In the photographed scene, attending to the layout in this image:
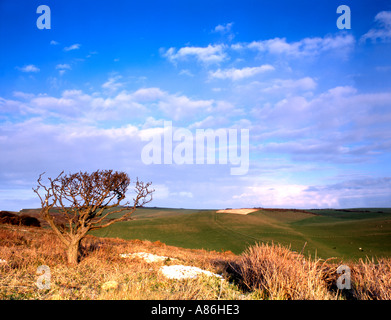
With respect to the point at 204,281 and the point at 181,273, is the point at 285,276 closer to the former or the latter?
the point at 204,281

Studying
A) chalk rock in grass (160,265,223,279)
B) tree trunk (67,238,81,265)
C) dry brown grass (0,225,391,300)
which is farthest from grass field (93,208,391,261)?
tree trunk (67,238,81,265)

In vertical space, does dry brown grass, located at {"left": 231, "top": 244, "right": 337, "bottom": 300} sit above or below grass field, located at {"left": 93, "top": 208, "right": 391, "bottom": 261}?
above

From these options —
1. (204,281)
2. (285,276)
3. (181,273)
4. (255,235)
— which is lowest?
(255,235)

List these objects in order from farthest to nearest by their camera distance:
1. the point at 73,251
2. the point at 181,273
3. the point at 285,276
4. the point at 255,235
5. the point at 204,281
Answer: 1. the point at 255,235
2. the point at 73,251
3. the point at 181,273
4. the point at 204,281
5. the point at 285,276

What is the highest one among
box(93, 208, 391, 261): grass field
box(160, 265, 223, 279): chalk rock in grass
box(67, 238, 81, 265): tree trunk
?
box(67, 238, 81, 265): tree trunk

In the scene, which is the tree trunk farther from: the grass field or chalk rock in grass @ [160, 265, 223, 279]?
the grass field

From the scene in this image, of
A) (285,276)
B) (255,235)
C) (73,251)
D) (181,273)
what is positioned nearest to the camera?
(285,276)

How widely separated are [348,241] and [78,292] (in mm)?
26632

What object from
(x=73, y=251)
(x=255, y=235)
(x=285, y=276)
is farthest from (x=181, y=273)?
(x=255, y=235)

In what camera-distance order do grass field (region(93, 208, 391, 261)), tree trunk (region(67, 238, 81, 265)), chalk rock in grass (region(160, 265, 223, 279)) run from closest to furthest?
chalk rock in grass (region(160, 265, 223, 279)), tree trunk (region(67, 238, 81, 265)), grass field (region(93, 208, 391, 261))

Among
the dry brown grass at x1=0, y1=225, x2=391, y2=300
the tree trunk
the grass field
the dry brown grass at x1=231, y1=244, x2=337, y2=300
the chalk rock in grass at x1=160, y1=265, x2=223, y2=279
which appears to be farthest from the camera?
the grass field
